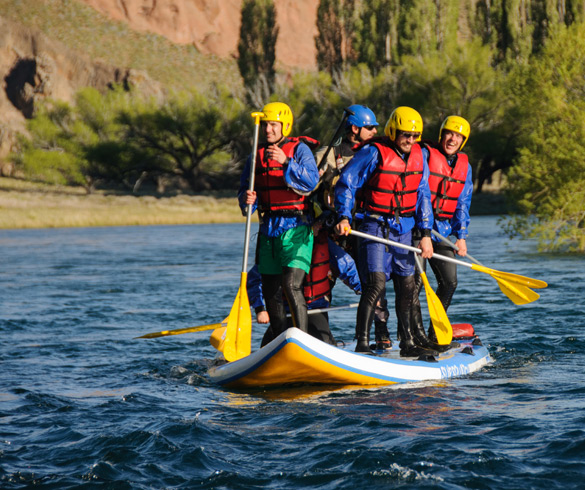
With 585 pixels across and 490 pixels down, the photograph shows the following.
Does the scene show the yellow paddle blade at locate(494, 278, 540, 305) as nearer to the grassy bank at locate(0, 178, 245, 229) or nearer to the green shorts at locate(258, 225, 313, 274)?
the green shorts at locate(258, 225, 313, 274)

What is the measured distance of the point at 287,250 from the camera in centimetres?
651

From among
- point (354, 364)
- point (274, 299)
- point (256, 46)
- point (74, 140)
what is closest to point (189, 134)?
point (256, 46)

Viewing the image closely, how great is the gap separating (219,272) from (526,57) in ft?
94.3

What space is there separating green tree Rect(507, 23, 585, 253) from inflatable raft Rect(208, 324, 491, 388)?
35.7 feet

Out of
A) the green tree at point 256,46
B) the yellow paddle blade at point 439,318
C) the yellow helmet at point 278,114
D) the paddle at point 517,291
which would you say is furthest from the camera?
the green tree at point 256,46

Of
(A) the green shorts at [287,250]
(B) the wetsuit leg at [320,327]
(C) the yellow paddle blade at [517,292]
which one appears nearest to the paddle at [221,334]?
(B) the wetsuit leg at [320,327]

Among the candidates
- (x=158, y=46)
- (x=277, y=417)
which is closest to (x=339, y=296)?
(x=277, y=417)

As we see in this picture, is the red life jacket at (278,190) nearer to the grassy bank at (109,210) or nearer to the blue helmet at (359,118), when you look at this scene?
the blue helmet at (359,118)

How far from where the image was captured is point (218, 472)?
4.63 metres

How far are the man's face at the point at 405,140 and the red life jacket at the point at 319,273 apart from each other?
989 millimetres

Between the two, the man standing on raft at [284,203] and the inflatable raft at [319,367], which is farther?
the man standing on raft at [284,203]

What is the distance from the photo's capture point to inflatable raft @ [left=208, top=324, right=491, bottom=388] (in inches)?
240

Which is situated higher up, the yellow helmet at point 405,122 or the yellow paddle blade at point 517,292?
the yellow helmet at point 405,122

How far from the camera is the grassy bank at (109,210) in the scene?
1347 inches
